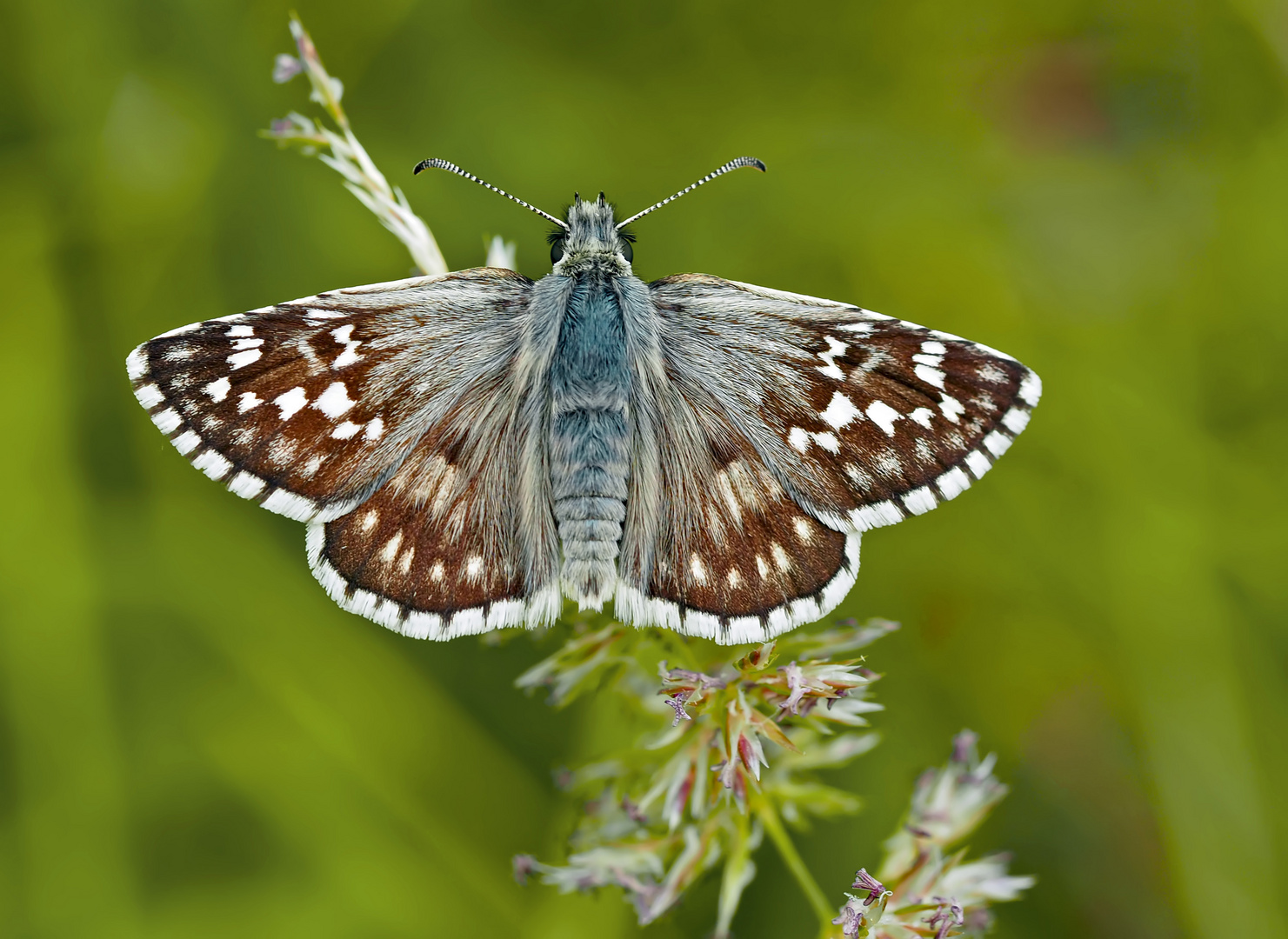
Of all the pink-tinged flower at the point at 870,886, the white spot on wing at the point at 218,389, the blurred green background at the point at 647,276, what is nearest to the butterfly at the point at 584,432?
the white spot on wing at the point at 218,389

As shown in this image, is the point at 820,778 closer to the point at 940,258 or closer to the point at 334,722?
the point at 334,722

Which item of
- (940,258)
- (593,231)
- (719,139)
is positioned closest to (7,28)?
(593,231)

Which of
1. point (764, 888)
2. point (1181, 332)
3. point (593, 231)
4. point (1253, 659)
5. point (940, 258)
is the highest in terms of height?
point (940, 258)

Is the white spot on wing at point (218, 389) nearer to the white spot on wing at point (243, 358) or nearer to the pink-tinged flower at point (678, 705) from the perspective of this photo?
the white spot on wing at point (243, 358)

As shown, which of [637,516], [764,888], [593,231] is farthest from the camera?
[764,888]

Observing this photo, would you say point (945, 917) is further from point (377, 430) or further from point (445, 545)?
point (377, 430)

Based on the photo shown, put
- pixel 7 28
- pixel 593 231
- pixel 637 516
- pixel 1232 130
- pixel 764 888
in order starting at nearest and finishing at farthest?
1. pixel 637 516
2. pixel 593 231
3. pixel 764 888
4. pixel 7 28
5. pixel 1232 130
